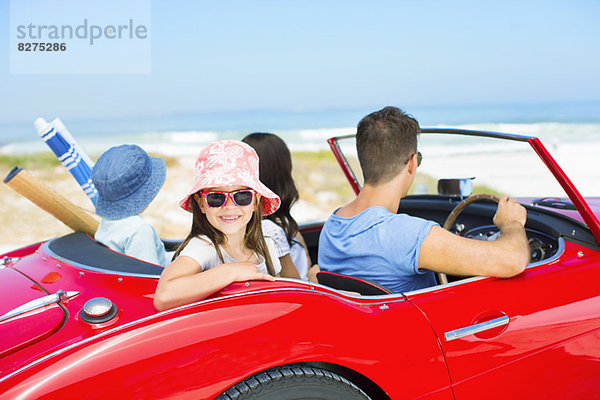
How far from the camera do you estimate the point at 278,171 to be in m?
2.72

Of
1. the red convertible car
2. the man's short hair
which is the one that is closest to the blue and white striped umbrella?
the red convertible car

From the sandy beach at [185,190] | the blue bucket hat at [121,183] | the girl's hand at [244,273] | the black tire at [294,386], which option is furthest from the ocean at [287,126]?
the black tire at [294,386]

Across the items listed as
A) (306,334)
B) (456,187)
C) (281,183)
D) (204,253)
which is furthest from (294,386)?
(456,187)

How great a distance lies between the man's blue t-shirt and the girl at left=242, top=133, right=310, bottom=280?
60 cm

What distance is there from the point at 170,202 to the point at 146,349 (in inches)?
320

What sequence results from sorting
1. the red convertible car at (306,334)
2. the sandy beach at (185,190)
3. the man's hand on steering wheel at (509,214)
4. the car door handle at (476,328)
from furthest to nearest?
the sandy beach at (185,190) → the man's hand on steering wheel at (509,214) → the car door handle at (476,328) → the red convertible car at (306,334)

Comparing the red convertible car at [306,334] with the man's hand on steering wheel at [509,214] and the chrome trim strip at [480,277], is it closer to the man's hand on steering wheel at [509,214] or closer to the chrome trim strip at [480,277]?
the chrome trim strip at [480,277]

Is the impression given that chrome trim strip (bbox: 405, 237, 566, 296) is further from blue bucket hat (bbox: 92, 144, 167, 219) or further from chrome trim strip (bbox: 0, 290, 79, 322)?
blue bucket hat (bbox: 92, 144, 167, 219)

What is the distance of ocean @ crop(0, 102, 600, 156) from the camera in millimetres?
25375

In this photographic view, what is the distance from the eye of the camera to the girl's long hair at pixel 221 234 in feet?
5.89

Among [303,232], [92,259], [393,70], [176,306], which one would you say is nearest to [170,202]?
[303,232]

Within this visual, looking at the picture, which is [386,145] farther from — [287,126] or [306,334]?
[287,126]

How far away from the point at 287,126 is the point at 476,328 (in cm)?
3318

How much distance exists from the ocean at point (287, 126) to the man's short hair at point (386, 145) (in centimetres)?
2016
